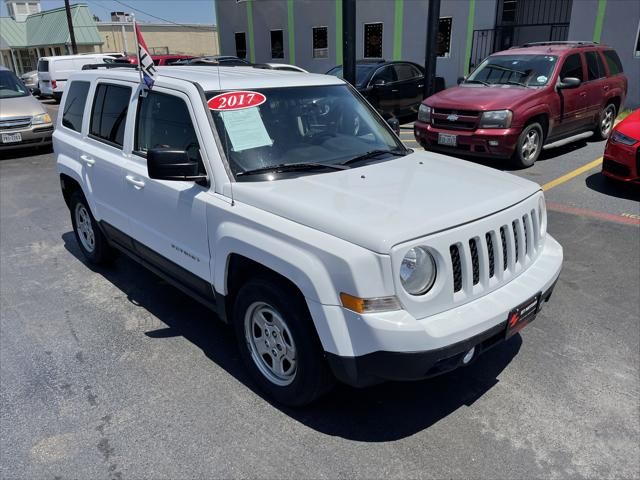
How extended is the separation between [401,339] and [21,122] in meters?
11.3

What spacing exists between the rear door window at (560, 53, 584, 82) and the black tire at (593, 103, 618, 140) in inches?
49.5

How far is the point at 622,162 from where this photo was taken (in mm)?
7031

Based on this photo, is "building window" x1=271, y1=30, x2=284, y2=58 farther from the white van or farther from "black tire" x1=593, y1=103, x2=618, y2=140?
"black tire" x1=593, y1=103, x2=618, y2=140

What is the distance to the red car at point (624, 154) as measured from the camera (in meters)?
6.88

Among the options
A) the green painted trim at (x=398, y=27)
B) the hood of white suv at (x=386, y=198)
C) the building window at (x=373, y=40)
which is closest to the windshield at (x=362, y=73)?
the green painted trim at (x=398, y=27)

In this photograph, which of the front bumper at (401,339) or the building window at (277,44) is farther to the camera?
the building window at (277,44)

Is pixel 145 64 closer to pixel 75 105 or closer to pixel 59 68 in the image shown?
pixel 75 105

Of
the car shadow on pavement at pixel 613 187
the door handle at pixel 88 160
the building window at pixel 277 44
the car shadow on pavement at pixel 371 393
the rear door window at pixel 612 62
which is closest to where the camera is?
the car shadow on pavement at pixel 371 393

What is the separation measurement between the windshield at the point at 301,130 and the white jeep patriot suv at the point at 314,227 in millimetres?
11

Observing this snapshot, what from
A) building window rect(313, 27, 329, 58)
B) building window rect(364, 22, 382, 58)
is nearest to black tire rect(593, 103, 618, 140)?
building window rect(364, 22, 382, 58)

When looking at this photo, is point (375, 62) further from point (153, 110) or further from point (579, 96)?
point (153, 110)

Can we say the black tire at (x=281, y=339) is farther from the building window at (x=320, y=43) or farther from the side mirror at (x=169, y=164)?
the building window at (x=320, y=43)

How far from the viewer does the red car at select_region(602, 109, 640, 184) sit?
6.88 m

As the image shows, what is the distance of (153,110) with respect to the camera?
3.88m
